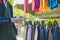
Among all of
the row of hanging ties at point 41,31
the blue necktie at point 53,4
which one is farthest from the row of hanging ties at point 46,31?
the blue necktie at point 53,4

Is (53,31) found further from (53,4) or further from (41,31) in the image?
(53,4)

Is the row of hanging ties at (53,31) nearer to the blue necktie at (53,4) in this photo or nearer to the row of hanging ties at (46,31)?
the row of hanging ties at (46,31)

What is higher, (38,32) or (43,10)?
(43,10)

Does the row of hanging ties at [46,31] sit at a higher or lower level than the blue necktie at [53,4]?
lower

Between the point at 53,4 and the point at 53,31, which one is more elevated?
the point at 53,4

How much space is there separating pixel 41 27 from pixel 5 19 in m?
0.36

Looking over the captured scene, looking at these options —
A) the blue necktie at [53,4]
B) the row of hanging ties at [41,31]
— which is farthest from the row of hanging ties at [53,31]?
the blue necktie at [53,4]

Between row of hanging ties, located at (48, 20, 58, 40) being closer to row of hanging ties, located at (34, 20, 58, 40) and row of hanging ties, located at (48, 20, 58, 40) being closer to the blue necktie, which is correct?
row of hanging ties, located at (34, 20, 58, 40)

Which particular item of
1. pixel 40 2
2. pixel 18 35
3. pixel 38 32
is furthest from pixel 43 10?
pixel 18 35

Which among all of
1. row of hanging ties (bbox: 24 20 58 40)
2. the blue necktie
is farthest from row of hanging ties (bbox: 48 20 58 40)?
the blue necktie

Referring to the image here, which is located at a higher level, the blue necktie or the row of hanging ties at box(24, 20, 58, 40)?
the blue necktie

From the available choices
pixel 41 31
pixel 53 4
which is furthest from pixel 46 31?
pixel 53 4

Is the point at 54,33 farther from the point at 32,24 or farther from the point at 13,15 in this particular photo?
the point at 13,15

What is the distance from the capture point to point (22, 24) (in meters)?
1.90
